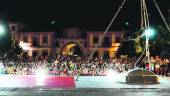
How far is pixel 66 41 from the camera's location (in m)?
86.8

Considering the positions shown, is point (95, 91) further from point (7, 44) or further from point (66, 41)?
point (66, 41)

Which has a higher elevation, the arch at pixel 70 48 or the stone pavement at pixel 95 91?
the arch at pixel 70 48

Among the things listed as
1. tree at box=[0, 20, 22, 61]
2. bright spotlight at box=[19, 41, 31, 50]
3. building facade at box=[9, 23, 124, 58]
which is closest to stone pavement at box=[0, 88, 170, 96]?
tree at box=[0, 20, 22, 61]

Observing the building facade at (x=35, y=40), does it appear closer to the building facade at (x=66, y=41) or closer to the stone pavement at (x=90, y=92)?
the building facade at (x=66, y=41)

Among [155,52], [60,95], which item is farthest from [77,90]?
[155,52]

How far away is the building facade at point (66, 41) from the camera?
283 feet

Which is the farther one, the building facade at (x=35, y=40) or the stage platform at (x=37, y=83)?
the building facade at (x=35, y=40)

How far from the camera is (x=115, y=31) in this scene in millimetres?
86125

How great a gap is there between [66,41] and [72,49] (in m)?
3.30

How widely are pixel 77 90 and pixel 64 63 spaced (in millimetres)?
12668

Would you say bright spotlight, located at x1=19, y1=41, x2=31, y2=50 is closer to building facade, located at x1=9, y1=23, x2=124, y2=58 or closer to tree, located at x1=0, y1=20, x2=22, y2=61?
building facade, located at x1=9, y1=23, x2=124, y2=58

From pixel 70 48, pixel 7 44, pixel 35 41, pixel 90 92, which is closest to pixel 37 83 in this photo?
pixel 90 92

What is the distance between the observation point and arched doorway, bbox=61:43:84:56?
87363mm

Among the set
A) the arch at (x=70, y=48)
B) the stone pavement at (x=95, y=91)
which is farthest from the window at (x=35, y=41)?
the stone pavement at (x=95, y=91)
